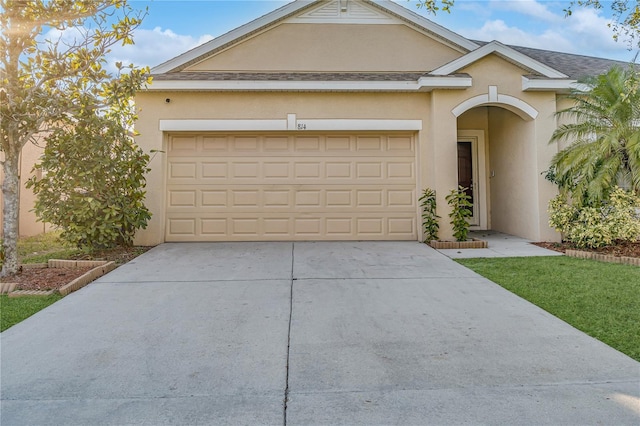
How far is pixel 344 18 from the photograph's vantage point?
31.3ft

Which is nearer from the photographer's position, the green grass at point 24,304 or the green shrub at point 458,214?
the green grass at point 24,304

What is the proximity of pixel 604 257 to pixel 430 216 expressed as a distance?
3.11 m

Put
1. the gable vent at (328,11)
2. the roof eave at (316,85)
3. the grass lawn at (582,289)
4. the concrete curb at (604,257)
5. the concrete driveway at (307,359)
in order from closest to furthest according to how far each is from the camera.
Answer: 1. the concrete driveway at (307,359)
2. the grass lawn at (582,289)
3. the concrete curb at (604,257)
4. the roof eave at (316,85)
5. the gable vent at (328,11)

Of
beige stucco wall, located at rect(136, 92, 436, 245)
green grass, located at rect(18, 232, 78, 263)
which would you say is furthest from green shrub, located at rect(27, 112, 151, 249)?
beige stucco wall, located at rect(136, 92, 436, 245)

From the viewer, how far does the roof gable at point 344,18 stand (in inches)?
360

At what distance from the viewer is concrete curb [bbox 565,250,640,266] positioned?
633cm

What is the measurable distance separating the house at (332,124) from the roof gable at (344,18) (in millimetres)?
25

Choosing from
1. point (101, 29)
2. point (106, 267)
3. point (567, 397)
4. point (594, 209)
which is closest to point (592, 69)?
point (594, 209)

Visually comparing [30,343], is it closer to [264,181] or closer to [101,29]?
[101,29]

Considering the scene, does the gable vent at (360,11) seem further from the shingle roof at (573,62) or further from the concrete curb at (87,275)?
the concrete curb at (87,275)

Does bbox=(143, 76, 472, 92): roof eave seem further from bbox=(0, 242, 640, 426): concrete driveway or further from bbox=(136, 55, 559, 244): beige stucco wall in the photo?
bbox=(0, 242, 640, 426): concrete driveway

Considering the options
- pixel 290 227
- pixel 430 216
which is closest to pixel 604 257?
pixel 430 216

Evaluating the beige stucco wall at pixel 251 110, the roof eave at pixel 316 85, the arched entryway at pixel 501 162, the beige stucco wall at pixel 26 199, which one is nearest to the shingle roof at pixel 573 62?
the arched entryway at pixel 501 162

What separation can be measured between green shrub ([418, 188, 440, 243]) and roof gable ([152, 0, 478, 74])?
13.2ft
